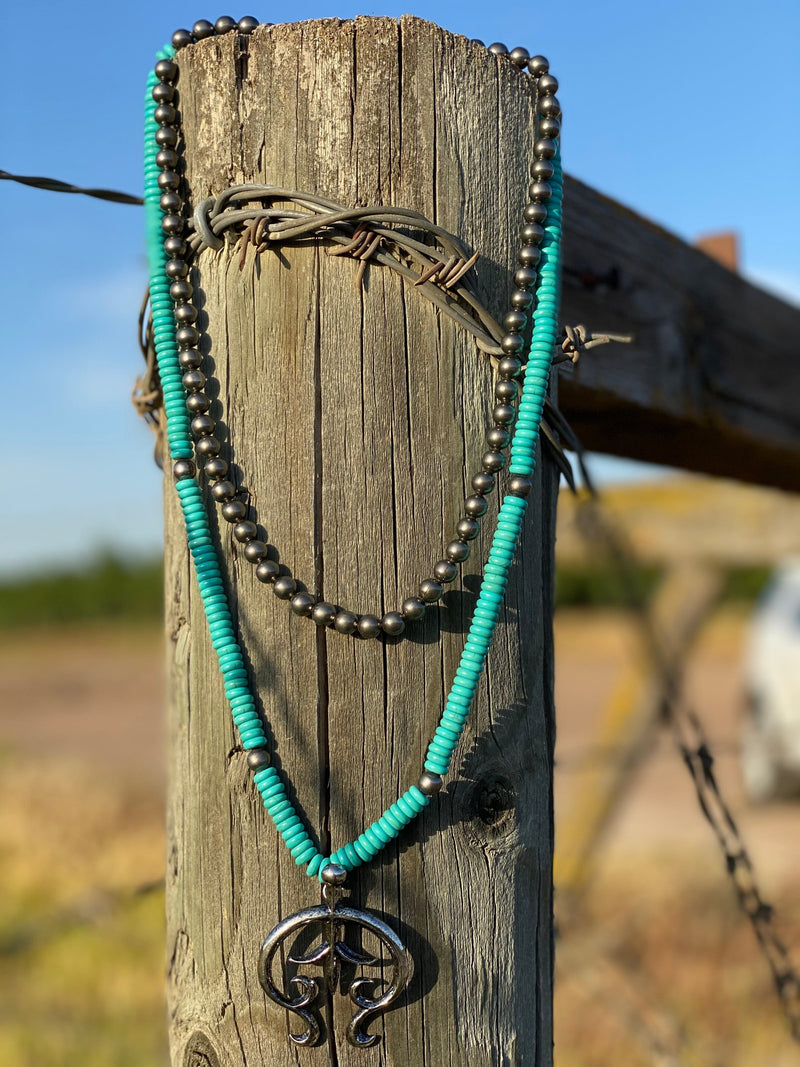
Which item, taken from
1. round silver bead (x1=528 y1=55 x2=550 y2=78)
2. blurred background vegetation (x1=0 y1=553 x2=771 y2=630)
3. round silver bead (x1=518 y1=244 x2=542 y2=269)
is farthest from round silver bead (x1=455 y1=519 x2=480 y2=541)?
blurred background vegetation (x1=0 y1=553 x2=771 y2=630)

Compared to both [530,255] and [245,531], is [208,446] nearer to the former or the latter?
[245,531]

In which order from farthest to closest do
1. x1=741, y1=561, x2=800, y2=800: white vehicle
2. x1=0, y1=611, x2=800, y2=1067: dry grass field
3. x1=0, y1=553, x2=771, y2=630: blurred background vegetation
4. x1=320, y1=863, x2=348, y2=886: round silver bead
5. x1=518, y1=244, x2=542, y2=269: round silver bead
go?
x1=0, y1=553, x2=771, y2=630: blurred background vegetation → x1=741, y1=561, x2=800, y2=800: white vehicle → x1=0, y1=611, x2=800, y2=1067: dry grass field → x1=518, y1=244, x2=542, y2=269: round silver bead → x1=320, y1=863, x2=348, y2=886: round silver bead

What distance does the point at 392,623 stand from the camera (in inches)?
46.4

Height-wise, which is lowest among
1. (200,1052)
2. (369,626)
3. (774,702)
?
(200,1052)

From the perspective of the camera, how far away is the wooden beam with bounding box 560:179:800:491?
6.05ft

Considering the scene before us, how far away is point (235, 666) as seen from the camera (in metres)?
1.21

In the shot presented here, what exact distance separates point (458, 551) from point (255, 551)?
247 mm

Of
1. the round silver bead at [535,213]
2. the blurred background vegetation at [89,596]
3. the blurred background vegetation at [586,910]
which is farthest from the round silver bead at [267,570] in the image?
the blurred background vegetation at [89,596]

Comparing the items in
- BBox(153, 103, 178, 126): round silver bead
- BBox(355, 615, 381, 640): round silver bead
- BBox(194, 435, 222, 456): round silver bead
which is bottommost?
BBox(355, 615, 381, 640): round silver bead

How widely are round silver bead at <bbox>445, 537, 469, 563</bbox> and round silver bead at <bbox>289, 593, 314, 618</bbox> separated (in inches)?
7.0

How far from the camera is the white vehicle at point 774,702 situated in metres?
7.76

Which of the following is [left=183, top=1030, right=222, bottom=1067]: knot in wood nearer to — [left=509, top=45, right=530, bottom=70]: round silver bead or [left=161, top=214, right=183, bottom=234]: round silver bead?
[left=161, top=214, right=183, bottom=234]: round silver bead

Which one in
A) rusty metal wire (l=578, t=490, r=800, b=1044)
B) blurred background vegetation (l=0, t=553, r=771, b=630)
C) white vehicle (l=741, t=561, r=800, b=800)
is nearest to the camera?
rusty metal wire (l=578, t=490, r=800, b=1044)

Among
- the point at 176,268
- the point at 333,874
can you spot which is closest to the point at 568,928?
the point at 333,874
